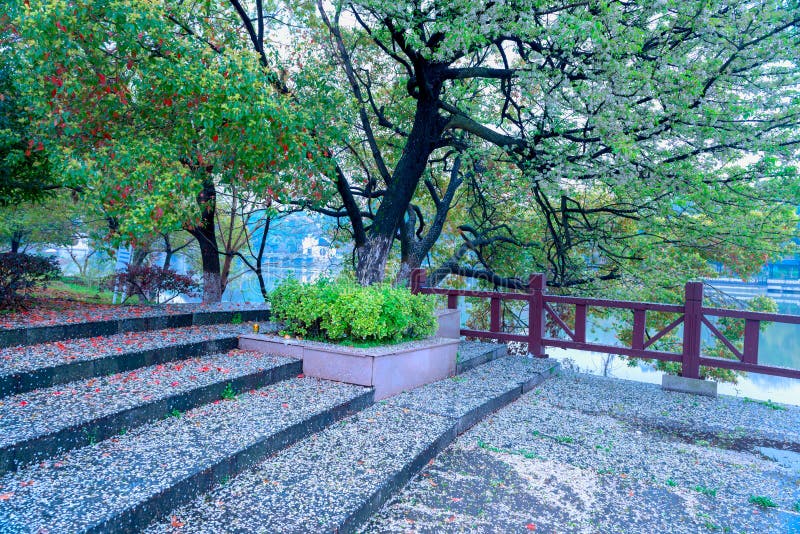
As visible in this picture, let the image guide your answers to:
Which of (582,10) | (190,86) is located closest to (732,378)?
(582,10)

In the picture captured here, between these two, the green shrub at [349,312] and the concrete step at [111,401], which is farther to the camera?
the green shrub at [349,312]

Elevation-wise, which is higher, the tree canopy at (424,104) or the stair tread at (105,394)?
the tree canopy at (424,104)

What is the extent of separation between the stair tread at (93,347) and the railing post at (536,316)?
4174 millimetres

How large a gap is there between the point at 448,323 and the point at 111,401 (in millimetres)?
5105

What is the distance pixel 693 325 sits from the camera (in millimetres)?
6359

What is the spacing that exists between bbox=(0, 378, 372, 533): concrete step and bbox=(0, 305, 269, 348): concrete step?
2.02 meters

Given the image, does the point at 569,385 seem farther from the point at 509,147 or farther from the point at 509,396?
the point at 509,147

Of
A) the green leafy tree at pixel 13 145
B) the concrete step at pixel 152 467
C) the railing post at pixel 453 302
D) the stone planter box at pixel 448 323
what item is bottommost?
the concrete step at pixel 152 467

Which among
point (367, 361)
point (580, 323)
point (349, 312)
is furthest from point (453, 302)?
point (367, 361)

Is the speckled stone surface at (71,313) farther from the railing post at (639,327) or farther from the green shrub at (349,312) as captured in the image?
the railing post at (639,327)

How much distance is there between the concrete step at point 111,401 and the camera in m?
2.83

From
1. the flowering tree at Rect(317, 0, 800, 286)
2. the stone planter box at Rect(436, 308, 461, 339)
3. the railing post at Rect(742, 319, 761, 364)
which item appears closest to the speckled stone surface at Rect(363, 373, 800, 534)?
the railing post at Rect(742, 319, 761, 364)

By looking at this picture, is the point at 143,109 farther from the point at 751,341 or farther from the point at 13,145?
the point at 751,341

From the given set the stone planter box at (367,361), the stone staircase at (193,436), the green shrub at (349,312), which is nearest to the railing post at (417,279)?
the green shrub at (349,312)
